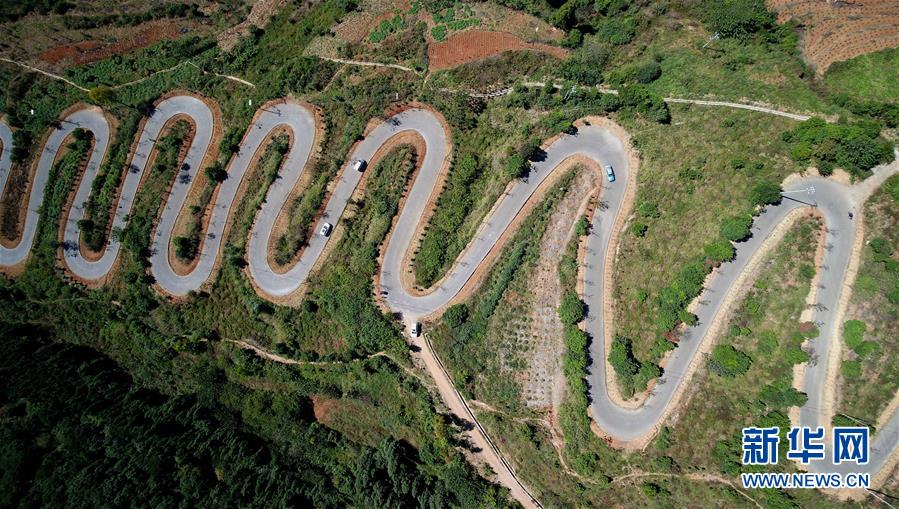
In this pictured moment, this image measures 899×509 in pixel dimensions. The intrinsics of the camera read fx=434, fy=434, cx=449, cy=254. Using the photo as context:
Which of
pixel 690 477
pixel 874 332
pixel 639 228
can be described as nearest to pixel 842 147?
pixel 874 332

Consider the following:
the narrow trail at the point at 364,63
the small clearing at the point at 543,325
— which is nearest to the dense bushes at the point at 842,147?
the small clearing at the point at 543,325

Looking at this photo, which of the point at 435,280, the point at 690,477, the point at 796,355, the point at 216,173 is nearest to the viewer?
the point at 796,355

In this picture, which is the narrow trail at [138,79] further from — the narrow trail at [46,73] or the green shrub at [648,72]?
the green shrub at [648,72]

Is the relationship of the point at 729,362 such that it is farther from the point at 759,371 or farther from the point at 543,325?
the point at 543,325

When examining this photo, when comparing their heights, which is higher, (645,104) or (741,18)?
(741,18)

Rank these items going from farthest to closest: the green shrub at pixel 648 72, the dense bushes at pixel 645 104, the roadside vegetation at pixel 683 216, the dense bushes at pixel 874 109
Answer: the green shrub at pixel 648 72
the dense bushes at pixel 645 104
the roadside vegetation at pixel 683 216
the dense bushes at pixel 874 109
